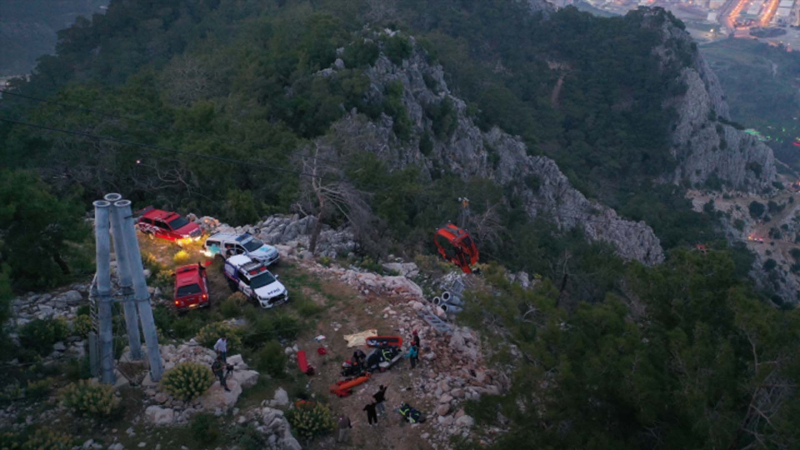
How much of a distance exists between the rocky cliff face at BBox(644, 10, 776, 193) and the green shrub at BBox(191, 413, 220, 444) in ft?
257

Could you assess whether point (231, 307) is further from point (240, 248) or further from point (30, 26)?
point (30, 26)

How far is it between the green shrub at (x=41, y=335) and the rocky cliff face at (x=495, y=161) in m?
30.6

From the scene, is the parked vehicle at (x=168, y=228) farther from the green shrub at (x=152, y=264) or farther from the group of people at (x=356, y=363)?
the group of people at (x=356, y=363)

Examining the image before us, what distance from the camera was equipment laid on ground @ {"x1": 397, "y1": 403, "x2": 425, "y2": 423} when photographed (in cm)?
1512

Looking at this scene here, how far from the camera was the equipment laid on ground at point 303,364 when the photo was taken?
55.2ft

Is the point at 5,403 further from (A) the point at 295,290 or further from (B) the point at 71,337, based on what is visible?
(A) the point at 295,290

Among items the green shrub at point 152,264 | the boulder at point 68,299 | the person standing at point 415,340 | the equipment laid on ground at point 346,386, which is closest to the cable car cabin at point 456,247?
the person standing at point 415,340

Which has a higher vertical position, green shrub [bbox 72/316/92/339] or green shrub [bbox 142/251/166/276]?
green shrub [bbox 72/316/92/339]

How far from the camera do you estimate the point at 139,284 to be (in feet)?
44.4

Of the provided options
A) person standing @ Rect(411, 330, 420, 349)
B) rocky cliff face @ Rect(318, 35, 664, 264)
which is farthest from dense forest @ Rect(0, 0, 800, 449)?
person standing @ Rect(411, 330, 420, 349)

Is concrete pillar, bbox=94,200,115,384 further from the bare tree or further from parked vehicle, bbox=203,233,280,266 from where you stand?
the bare tree

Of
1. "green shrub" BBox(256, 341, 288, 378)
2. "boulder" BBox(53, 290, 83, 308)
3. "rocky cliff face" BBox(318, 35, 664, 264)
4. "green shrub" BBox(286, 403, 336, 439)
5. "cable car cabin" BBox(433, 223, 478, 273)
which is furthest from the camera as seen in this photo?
"rocky cliff face" BBox(318, 35, 664, 264)

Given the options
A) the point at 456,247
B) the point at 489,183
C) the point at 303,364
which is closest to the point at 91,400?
the point at 303,364

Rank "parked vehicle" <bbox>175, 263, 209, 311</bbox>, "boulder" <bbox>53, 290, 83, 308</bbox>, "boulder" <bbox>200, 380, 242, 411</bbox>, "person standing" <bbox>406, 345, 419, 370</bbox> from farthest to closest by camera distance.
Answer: "parked vehicle" <bbox>175, 263, 209, 311</bbox> → "boulder" <bbox>53, 290, 83, 308</bbox> → "person standing" <bbox>406, 345, 419, 370</bbox> → "boulder" <bbox>200, 380, 242, 411</bbox>
